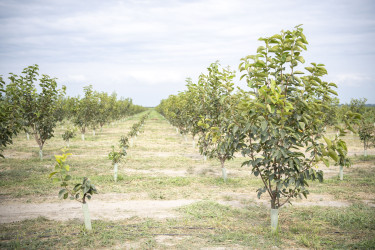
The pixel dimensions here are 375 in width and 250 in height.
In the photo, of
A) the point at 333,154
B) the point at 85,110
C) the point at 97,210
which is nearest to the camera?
the point at 333,154

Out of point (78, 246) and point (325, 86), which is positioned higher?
point (325, 86)

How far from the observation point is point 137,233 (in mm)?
6258

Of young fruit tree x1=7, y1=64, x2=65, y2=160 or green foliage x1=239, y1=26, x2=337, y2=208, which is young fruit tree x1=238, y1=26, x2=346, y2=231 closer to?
green foliage x1=239, y1=26, x2=337, y2=208

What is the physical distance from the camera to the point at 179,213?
7.85m

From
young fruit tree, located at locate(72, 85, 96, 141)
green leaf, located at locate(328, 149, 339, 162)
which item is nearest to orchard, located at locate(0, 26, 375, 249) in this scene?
green leaf, located at locate(328, 149, 339, 162)

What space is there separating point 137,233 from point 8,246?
9.52 ft

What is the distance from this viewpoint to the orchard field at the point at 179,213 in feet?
19.3

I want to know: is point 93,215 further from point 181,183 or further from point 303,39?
point 303,39

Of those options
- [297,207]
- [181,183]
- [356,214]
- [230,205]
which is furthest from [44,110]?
[356,214]

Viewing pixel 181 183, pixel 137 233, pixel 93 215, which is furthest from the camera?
pixel 181 183

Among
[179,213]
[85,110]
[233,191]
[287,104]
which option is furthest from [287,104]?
[85,110]

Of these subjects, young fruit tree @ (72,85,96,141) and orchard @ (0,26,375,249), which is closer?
orchard @ (0,26,375,249)

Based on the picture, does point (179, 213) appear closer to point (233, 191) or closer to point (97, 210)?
point (97, 210)

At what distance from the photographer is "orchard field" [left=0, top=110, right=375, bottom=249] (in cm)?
589
